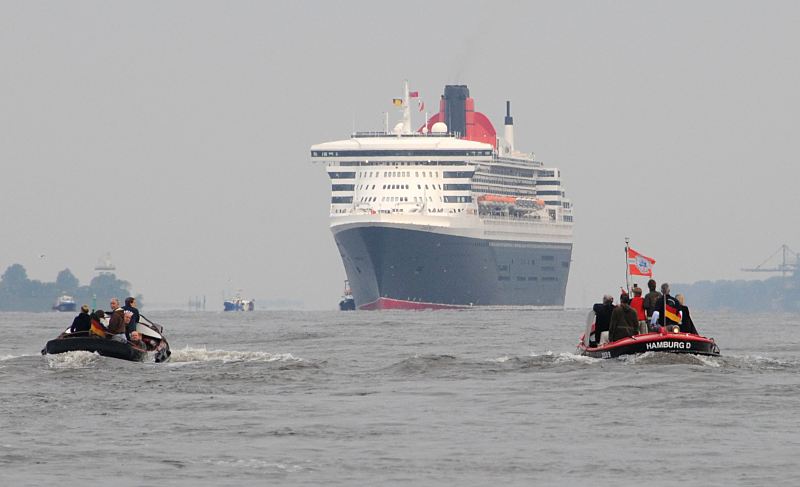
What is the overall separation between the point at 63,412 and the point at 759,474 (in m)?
11.3

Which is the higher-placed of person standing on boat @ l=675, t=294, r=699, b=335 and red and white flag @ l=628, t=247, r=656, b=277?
red and white flag @ l=628, t=247, r=656, b=277

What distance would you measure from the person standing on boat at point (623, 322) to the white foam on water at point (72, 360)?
10.2 meters

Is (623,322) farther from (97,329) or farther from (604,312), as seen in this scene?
(97,329)

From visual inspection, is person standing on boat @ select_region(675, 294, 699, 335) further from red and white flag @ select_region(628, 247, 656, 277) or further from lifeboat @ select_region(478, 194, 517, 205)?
lifeboat @ select_region(478, 194, 517, 205)

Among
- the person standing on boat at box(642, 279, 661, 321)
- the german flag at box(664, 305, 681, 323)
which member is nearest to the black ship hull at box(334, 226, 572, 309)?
the person standing on boat at box(642, 279, 661, 321)

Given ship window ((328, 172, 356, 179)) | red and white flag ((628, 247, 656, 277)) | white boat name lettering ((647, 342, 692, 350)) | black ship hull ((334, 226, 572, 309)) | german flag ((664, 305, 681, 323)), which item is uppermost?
ship window ((328, 172, 356, 179))

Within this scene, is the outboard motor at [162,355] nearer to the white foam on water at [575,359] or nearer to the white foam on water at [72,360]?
the white foam on water at [72,360]

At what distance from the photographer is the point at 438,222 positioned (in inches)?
5236

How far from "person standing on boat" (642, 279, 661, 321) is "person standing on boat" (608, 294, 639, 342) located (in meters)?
0.39

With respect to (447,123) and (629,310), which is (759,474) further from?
(447,123)

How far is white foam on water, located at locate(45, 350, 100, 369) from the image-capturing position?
35.2 m

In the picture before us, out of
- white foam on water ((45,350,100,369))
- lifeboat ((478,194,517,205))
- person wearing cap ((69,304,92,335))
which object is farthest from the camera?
lifeboat ((478,194,517,205))

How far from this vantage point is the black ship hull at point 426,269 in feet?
420

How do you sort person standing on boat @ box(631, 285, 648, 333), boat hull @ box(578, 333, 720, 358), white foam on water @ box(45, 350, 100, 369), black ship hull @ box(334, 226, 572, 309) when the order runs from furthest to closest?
black ship hull @ box(334, 226, 572, 309) < person standing on boat @ box(631, 285, 648, 333) < white foam on water @ box(45, 350, 100, 369) < boat hull @ box(578, 333, 720, 358)
